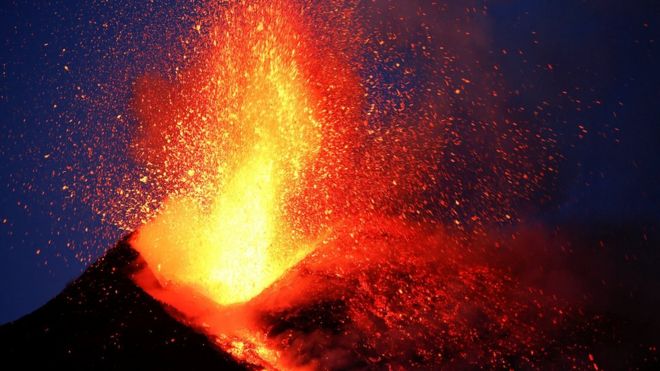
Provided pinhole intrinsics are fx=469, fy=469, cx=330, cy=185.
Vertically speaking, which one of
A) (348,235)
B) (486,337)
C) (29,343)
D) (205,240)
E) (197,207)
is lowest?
(29,343)

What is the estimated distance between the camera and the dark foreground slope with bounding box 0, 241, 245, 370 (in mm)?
3242

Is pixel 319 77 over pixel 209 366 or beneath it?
over

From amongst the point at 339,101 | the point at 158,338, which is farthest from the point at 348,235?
the point at 339,101

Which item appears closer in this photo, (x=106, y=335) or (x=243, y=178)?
(x=106, y=335)

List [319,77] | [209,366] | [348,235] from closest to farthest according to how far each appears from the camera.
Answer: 1. [209,366]
2. [348,235]
3. [319,77]

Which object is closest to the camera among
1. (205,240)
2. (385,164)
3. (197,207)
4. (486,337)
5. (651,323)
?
(486,337)

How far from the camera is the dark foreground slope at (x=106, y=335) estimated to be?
3242 mm

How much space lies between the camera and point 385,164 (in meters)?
14.8

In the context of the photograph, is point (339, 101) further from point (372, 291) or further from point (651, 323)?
point (651, 323)

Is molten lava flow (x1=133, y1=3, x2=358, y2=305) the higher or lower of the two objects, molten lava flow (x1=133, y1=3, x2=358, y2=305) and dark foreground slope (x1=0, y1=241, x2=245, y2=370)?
the higher

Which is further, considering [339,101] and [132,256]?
[339,101]

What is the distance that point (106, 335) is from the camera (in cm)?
346

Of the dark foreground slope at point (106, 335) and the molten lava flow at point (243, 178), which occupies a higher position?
the molten lava flow at point (243, 178)

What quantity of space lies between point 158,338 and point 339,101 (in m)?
10.0
